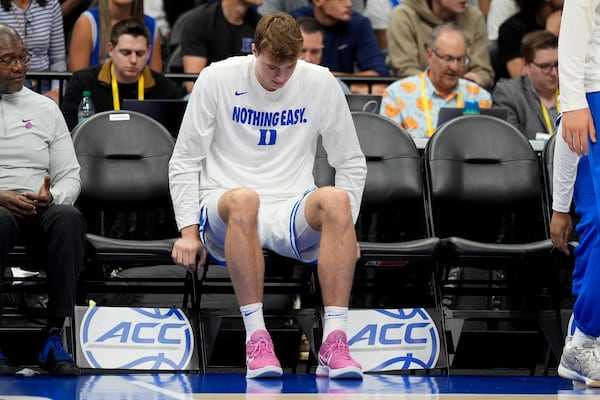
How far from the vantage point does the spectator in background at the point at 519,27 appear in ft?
30.0

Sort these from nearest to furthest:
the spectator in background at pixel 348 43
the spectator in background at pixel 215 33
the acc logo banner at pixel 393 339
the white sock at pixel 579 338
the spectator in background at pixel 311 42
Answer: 1. the white sock at pixel 579 338
2. the acc logo banner at pixel 393 339
3. the spectator in background at pixel 311 42
4. the spectator in background at pixel 215 33
5. the spectator in background at pixel 348 43

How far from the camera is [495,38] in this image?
9750 mm

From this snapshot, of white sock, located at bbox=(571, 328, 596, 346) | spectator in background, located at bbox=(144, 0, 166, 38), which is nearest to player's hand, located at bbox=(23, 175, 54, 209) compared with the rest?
white sock, located at bbox=(571, 328, 596, 346)

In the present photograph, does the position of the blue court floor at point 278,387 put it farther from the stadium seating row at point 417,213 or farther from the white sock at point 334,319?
the stadium seating row at point 417,213

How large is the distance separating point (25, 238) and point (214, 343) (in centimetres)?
97

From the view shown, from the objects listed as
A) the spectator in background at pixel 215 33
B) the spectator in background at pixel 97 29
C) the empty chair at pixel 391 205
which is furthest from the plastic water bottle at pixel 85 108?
the empty chair at pixel 391 205

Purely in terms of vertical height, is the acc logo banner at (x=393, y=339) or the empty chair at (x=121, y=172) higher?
the empty chair at (x=121, y=172)

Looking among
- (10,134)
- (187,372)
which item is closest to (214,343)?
(187,372)

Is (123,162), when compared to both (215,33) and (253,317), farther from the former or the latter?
(215,33)

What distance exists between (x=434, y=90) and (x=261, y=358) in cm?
312

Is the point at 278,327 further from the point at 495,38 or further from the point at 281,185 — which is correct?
the point at 495,38

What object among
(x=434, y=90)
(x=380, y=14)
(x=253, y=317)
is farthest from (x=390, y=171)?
(x=380, y=14)

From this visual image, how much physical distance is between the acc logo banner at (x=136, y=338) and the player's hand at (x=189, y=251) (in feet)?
1.10

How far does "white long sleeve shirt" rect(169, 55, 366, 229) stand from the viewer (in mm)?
5406
